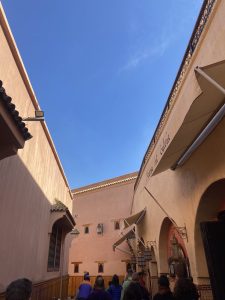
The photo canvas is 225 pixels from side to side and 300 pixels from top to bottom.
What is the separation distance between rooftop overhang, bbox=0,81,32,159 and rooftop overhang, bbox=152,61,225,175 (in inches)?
87.7

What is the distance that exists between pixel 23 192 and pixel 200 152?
3.63 m

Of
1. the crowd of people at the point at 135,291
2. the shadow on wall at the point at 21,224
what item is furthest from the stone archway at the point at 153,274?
the crowd of people at the point at 135,291

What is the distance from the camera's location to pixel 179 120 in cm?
397

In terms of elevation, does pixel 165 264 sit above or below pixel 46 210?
below

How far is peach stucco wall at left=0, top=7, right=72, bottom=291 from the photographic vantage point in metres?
4.57

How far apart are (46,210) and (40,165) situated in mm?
1423

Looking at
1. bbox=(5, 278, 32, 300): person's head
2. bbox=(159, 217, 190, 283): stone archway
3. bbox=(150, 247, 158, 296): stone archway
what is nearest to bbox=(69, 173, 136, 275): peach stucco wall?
bbox=(150, 247, 158, 296): stone archway

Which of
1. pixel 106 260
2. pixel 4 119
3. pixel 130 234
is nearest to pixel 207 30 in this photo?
pixel 4 119

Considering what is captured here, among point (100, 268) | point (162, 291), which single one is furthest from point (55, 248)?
point (100, 268)

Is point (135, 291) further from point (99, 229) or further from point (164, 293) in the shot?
Result: point (99, 229)

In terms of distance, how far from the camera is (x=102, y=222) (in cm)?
2089

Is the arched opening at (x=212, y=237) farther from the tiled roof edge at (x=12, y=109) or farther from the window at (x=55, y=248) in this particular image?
the window at (x=55, y=248)

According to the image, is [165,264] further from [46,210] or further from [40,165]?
[40,165]

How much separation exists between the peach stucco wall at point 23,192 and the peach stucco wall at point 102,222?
12.0 meters
